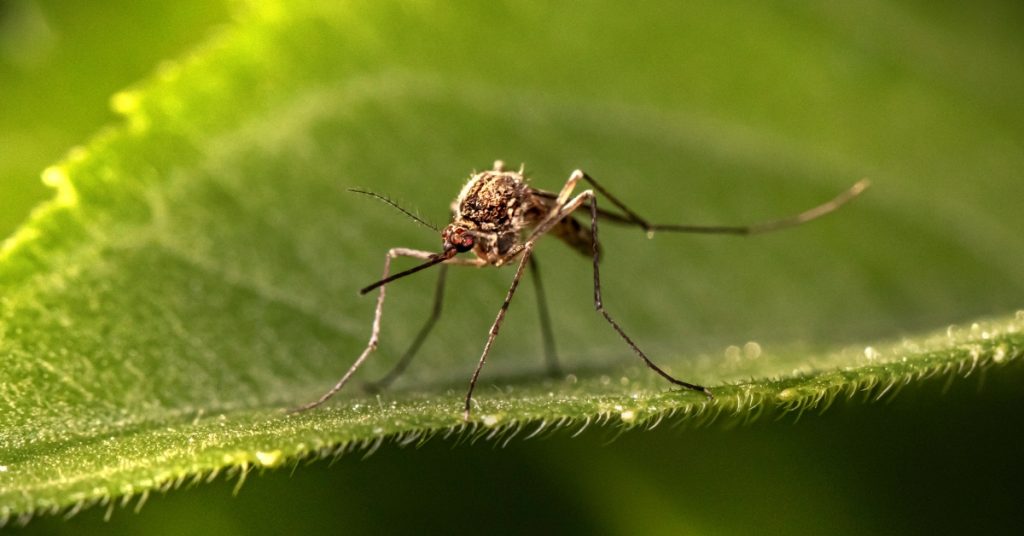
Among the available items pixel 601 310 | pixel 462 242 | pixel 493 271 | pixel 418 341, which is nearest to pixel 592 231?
pixel 601 310

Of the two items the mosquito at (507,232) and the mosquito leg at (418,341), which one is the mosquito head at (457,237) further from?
the mosquito leg at (418,341)

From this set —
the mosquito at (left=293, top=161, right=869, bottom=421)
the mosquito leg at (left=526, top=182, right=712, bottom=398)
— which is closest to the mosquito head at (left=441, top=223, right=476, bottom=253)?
the mosquito at (left=293, top=161, right=869, bottom=421)

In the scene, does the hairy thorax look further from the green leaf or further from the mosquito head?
the green leaf

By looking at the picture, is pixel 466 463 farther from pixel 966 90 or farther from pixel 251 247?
pixel 966 90

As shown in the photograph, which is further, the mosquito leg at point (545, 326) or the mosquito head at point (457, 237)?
the mosquito leg at point (545, 326)

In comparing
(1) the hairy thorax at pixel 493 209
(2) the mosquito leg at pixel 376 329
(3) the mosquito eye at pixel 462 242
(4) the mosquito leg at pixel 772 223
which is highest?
(4) the mosquito leg at pixel 772 223

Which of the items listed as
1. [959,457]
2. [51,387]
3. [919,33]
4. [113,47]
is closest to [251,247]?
[51,387]

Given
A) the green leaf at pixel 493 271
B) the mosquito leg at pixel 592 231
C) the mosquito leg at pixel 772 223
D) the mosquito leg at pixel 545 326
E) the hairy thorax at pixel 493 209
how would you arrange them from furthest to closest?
1. the mosquito leg at pixel 772 223
2. the mosquito leg at pixel 545 326
3. the hairy thorax at pixel 493 209
4. the mosquito leg at pixel 592 231
5. the green leaf at pixel 493 271

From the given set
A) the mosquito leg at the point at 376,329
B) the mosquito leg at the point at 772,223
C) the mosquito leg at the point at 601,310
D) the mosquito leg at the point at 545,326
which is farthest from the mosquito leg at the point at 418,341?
the mosquito leg at the point at 772,223
